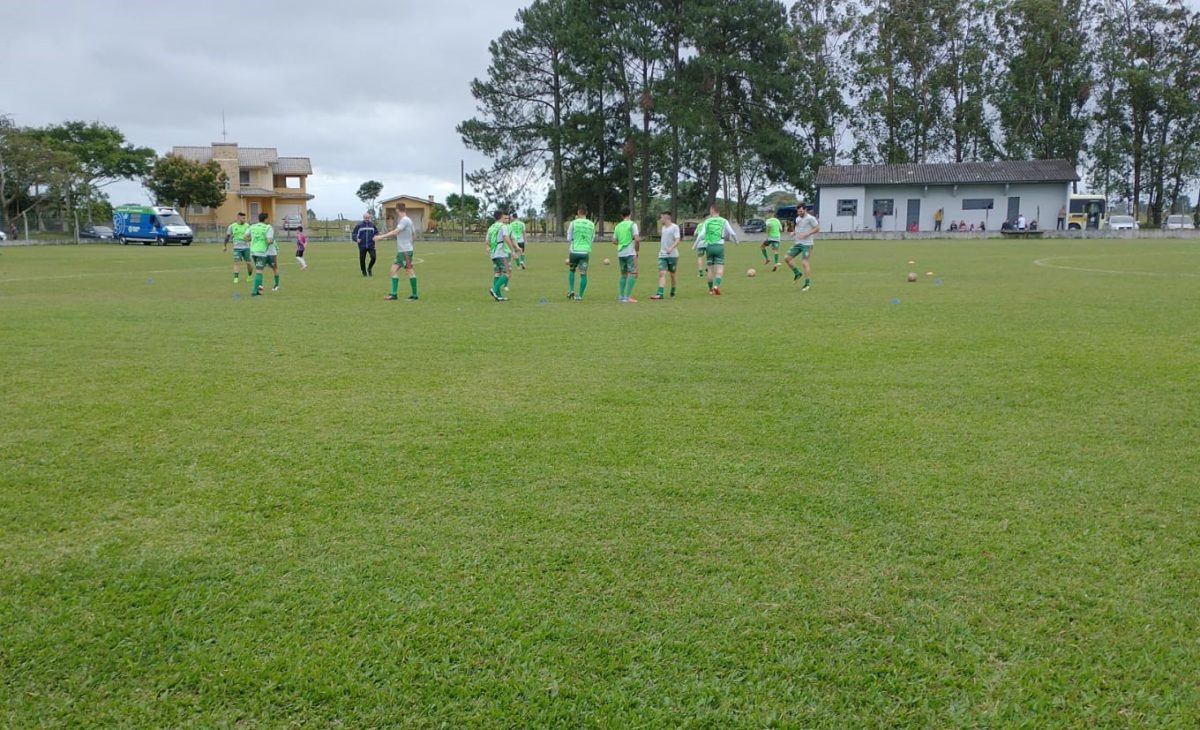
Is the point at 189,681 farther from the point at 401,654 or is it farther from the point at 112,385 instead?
the point at 112,385

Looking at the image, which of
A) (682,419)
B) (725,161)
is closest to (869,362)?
(682,419)

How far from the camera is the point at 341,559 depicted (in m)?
3.75

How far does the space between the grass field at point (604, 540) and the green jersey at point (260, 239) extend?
8.58m

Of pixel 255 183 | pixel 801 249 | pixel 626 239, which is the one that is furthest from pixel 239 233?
pixel 255 183

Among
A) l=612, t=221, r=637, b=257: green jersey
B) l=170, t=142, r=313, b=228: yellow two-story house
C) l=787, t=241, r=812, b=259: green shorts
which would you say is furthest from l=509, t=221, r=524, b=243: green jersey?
l=170, t=142, r=313, b=228: yellow two-story house

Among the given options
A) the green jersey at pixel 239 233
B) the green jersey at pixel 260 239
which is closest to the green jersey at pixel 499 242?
the green jersey at pixel 260 239

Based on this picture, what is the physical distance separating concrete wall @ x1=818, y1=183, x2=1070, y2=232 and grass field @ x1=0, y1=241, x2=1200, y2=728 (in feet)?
164

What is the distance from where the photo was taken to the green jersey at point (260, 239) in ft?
55.9

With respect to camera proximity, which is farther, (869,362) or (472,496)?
(869,362)

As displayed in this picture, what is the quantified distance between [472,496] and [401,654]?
1543mm

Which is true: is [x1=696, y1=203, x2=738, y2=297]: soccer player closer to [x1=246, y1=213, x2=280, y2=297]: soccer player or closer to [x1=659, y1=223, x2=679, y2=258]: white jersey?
[x1=659, y1=223, x2=679, y2=258]: white jersey

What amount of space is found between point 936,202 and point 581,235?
4762 cm

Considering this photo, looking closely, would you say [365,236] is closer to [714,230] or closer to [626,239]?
[626,239]

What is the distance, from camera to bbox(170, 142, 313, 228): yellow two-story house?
75188 mm
